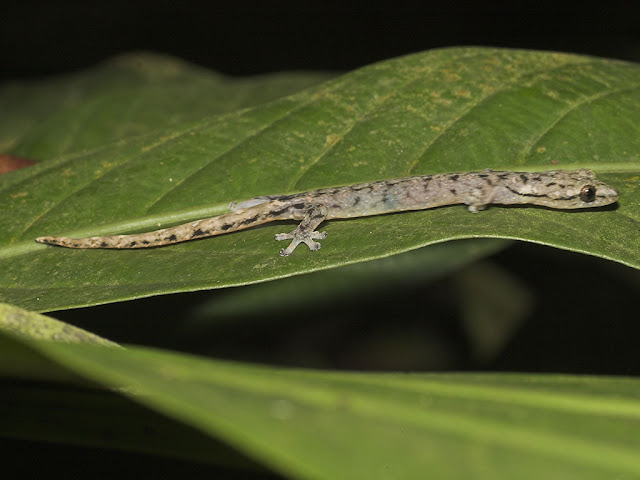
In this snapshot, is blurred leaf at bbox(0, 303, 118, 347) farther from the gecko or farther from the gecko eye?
the gecko eye

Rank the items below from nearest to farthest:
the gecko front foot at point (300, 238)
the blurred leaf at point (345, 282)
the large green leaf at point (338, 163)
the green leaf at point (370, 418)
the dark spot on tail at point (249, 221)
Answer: the green leaf at point (370, 418) < the large green leaf at point (338, 163) < the gecko front foot at point (300, 238) < the dark spot on tail at point (249, 221) < the blurred leaf at point (345, 282)

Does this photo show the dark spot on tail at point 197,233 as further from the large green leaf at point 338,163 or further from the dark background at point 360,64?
the dark background at point 360,64

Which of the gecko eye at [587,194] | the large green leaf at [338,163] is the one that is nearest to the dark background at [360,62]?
the large green leaf at [338,163]

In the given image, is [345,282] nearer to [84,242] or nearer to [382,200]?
[382,200]

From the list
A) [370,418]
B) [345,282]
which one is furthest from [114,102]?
[370,418]

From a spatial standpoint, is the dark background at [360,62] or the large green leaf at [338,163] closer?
the large green leaf at [338,163]

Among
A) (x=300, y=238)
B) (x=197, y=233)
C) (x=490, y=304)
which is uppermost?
(x=197, y=233)
